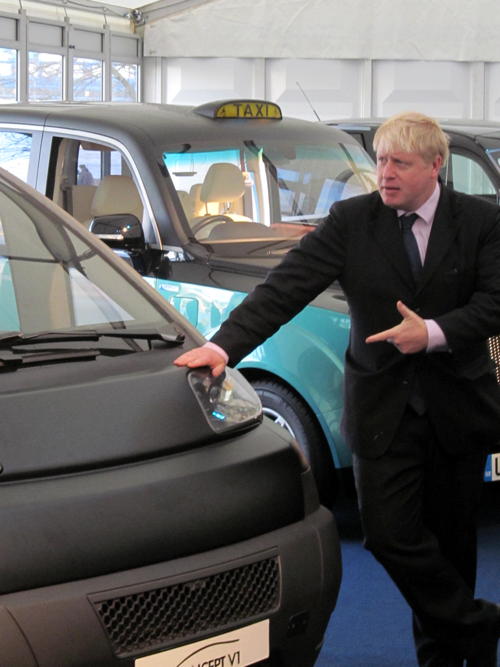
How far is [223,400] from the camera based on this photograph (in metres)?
2.86

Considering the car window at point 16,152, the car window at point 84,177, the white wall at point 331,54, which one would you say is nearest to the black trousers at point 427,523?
the car window at point 84,177

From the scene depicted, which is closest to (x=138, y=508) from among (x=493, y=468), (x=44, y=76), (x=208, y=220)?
(x=493, y=468)

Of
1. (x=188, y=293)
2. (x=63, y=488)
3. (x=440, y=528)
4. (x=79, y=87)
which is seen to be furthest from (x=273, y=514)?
(x=79, y=87)

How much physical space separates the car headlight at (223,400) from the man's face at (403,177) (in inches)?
30.1

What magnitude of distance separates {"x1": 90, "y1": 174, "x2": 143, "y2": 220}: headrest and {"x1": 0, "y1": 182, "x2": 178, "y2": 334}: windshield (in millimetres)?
2133

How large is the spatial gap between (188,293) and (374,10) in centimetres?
1285

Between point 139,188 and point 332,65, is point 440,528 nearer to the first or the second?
point 139,188

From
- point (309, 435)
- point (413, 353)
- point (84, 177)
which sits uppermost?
point (84, 177)

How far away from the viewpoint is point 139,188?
17.6ft

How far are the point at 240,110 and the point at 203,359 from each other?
322 centimetres

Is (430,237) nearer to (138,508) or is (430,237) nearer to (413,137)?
(413,137)

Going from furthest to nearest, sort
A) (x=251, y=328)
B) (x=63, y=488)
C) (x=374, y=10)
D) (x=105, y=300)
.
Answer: (x=374, y=10), (x=251, y=328), (x=105, y=300), (x=63, y=488)

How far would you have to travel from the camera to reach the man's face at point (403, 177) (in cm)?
339

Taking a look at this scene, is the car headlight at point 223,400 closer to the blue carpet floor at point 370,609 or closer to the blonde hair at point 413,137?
the blonde hair at point 413,137
